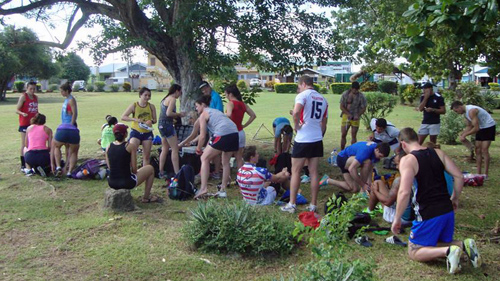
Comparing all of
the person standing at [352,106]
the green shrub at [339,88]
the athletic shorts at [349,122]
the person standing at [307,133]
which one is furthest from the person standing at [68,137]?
the green shrub at [339,88]

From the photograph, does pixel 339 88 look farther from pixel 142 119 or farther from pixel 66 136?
pixel 66 136

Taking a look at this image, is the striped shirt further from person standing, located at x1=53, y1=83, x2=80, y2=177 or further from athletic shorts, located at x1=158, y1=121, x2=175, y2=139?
person standing, located at x1=53, y1=83, x2=80, y2=177

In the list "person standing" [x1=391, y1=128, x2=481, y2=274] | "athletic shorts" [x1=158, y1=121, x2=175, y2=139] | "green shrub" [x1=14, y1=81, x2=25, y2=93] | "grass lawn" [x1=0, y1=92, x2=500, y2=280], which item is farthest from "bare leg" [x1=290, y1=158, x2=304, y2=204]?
"green shrub" [x1=14, y1=81, x2=25, y2=93]

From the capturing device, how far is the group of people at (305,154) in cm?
425

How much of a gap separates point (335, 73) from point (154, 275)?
64.7m

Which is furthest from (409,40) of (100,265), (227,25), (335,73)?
(335,73)

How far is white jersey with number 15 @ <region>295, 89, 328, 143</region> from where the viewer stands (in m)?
5.92

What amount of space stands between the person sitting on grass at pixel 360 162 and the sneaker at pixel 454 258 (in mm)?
2341

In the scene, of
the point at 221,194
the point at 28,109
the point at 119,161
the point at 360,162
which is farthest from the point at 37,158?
the point at 360,162

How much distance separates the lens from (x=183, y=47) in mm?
8461

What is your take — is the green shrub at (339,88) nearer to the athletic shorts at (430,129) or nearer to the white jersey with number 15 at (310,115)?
the athletic shorts at (430,129)

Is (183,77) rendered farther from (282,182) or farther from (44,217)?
(44,217)

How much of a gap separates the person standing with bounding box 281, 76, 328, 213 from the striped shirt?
1.46ft

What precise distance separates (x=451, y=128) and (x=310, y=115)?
7.86m
